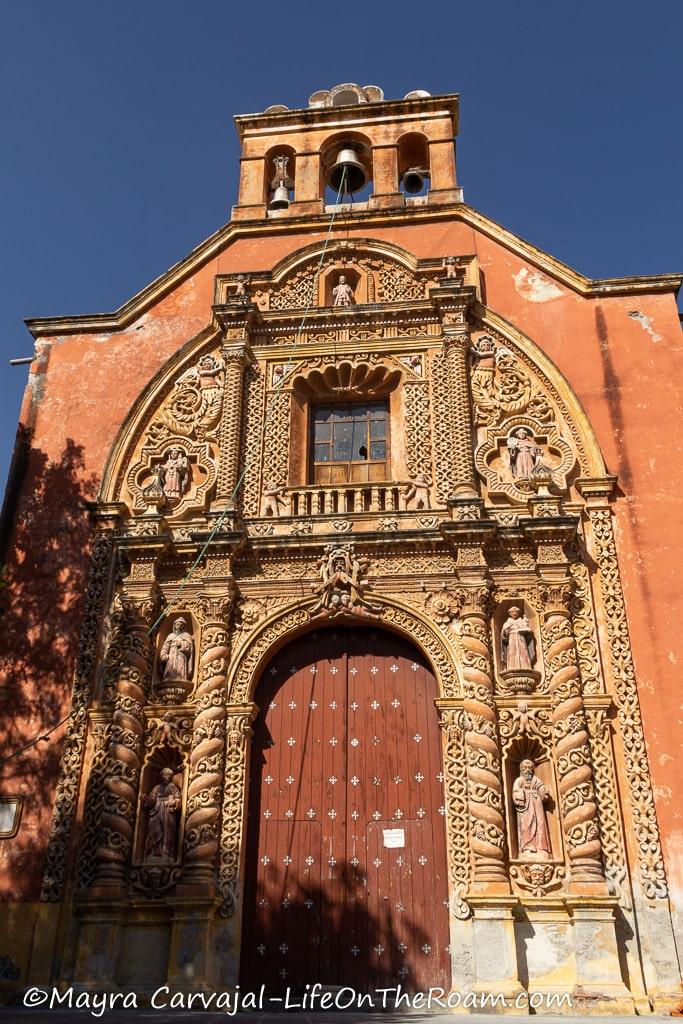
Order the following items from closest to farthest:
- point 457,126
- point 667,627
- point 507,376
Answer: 1. point 667,627
2. point 507,376
3. point 457,126

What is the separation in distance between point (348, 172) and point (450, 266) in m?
3.26

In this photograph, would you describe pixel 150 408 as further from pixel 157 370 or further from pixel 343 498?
pixel 343 498

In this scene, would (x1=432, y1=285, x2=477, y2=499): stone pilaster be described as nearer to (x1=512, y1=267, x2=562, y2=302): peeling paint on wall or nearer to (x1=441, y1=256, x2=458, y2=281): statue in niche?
(x1=441, y1=256, x2=458, y2=281): statue in niche

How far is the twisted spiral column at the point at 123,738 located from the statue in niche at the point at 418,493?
327 centimetres

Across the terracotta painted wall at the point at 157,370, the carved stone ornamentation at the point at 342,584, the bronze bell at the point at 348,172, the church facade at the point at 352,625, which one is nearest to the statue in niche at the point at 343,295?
the church facade at the point at 352,625

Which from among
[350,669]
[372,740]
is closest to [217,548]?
[350,669]

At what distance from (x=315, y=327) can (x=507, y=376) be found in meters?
2.71

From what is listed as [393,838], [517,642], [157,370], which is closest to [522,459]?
[517,642]

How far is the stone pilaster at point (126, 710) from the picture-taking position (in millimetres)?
9781

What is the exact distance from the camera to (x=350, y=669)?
10836 mm

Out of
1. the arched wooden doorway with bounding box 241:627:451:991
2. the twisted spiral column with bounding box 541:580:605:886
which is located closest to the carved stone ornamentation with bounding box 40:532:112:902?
the arched wooden doorway with bounding box 241:627:451:991

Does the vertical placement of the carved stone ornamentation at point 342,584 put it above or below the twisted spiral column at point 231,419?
below

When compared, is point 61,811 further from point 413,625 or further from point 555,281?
point 555,281

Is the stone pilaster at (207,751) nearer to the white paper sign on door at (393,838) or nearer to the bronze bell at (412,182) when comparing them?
the white paper sign on door at (393,838)
